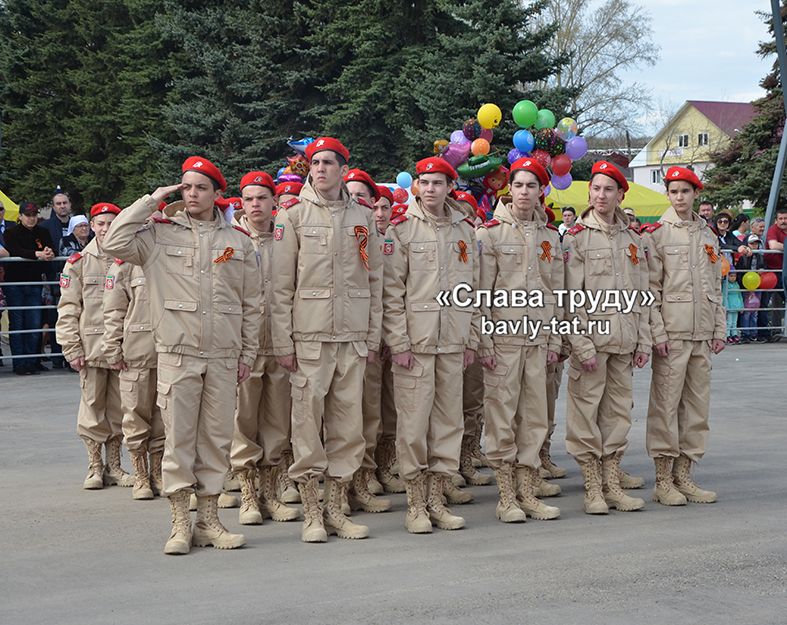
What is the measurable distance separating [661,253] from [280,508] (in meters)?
3.38

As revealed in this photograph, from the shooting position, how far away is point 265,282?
755 cm

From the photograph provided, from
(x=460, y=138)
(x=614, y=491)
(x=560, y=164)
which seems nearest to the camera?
(x=614, y=491)

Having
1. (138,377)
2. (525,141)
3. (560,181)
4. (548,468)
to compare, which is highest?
(525,141)

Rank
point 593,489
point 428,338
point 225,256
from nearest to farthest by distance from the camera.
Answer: point 225,256
point 428,338
point 593,489

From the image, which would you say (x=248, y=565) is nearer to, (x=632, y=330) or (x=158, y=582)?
(x=158, y=582)

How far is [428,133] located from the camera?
27359 millimetres

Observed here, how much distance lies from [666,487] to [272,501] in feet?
9.48

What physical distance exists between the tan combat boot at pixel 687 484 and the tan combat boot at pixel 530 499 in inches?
44.8

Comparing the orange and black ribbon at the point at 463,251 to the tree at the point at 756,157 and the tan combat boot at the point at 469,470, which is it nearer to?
the tan combat boot at the point at 469,470

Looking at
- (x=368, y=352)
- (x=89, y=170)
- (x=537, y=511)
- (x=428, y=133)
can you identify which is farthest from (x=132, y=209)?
(x=89, y=170)

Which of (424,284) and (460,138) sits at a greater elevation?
(460,138)

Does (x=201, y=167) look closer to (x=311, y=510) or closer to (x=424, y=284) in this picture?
(x=424, y=284)

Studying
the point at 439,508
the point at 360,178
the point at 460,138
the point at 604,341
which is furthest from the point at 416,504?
the point at 460,138

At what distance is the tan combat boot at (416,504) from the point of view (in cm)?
725
